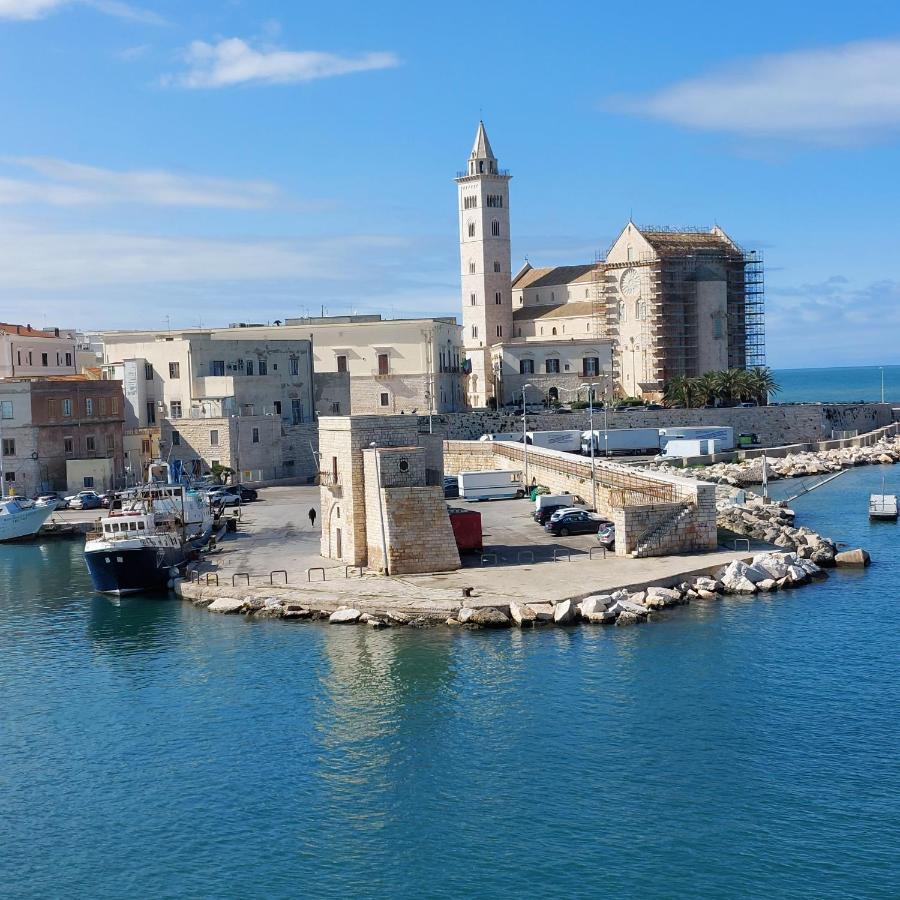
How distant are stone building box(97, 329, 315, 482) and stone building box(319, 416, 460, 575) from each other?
2427 centimetres

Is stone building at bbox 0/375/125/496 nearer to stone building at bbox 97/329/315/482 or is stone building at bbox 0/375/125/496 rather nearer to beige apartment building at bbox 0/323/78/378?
stone building at bbox 97/329/315/482

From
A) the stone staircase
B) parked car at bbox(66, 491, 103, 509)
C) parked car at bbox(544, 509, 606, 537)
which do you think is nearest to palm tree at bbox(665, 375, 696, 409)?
parked car at bbox(66, 491, 103, 509)

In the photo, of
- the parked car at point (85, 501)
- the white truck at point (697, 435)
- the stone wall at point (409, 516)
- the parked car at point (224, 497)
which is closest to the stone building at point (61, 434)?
the parked car at point (85, 501)

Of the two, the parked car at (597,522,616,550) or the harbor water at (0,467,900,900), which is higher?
the parked car at (597,522,616,550)

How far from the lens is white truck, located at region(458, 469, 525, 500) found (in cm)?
5369

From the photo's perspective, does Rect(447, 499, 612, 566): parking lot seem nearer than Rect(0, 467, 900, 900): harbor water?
No

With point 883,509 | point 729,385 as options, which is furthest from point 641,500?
point 729,385

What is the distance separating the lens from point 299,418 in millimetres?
69375

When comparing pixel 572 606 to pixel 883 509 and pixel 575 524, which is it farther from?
pixel 883 509

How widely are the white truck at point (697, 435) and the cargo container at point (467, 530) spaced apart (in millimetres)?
37487

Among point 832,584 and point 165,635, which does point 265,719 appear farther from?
point 832,584

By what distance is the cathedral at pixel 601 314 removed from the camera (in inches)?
3354

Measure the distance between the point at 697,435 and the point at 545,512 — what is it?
3297 cm

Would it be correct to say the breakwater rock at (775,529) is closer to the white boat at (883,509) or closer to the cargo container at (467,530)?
the white boat at (883,509)
